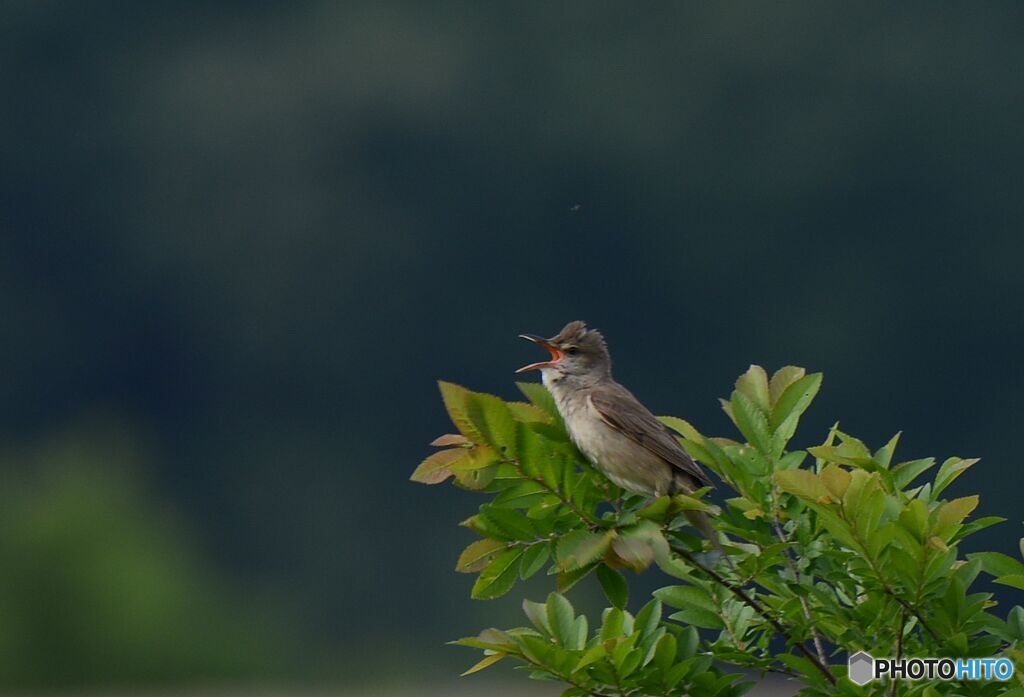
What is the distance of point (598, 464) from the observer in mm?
3191

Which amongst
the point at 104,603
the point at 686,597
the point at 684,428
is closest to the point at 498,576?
the point at 686,597

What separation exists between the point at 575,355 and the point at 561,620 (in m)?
1.45

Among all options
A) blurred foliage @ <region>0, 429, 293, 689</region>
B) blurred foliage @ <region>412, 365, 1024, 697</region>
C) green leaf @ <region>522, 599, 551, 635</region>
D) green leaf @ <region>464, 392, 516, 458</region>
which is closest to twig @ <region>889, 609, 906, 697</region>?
blurred foliage @ <region>412, 365, 1024, 697</region>

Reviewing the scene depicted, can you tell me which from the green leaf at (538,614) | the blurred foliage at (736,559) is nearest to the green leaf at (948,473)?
the blurred foliage at (736,559)

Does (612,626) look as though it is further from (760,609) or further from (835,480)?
(835,480)

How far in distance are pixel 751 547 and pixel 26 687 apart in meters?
21.3

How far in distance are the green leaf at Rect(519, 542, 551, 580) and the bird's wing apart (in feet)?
3.24

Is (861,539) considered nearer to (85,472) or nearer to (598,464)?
(598,464)

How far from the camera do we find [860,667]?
2.71 metres

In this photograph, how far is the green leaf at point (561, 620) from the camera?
286 centimetres

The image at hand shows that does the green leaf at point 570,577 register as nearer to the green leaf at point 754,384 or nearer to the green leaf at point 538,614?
the green leaf at point 538,614

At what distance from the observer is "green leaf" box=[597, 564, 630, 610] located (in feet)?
9.46

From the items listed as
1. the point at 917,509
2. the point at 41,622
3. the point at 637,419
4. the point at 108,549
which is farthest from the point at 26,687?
the point at 917,509

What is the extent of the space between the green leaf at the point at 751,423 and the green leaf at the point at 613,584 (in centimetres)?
39
